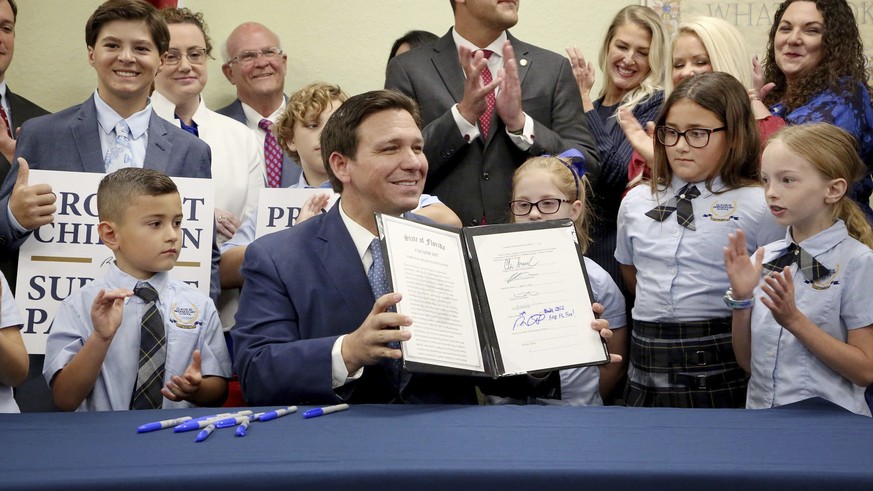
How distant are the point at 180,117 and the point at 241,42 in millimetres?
643

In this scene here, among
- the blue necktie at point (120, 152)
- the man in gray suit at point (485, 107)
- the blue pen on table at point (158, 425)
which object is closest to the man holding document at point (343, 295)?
the blue pen on table at point (158, 425)

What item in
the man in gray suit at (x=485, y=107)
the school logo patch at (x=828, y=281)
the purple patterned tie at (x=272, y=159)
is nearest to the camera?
the school logo patch at (x=828, y=281)

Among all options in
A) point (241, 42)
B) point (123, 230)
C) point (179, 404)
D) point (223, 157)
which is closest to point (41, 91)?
point (241, 42)

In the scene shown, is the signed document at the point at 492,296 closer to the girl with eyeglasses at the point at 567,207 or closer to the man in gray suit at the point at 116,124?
the girl with eyeglasses at the point at 567,207

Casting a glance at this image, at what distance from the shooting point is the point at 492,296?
261cm

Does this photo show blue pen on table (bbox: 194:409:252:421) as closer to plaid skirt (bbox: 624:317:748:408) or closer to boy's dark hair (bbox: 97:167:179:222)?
boy's dark hair (bbox: 97:167:179:222)

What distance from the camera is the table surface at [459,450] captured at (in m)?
1.88

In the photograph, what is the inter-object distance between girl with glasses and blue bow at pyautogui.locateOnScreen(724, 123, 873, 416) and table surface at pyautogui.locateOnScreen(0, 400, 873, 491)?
43 centimetres

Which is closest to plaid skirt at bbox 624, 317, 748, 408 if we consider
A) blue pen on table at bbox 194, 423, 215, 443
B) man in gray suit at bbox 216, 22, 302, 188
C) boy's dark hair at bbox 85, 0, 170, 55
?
blue pen on table at bbox 194, 423, 215, 443

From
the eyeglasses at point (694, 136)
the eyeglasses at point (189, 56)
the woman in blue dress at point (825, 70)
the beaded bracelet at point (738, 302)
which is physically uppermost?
the eyeglasses at point (189, 56)

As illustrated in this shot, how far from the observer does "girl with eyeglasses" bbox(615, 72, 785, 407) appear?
325 centimetres

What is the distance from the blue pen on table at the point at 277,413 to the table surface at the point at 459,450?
18 mm

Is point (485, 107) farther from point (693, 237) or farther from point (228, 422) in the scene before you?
point (228, 422)

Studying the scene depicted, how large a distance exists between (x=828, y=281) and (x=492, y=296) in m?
1.05
